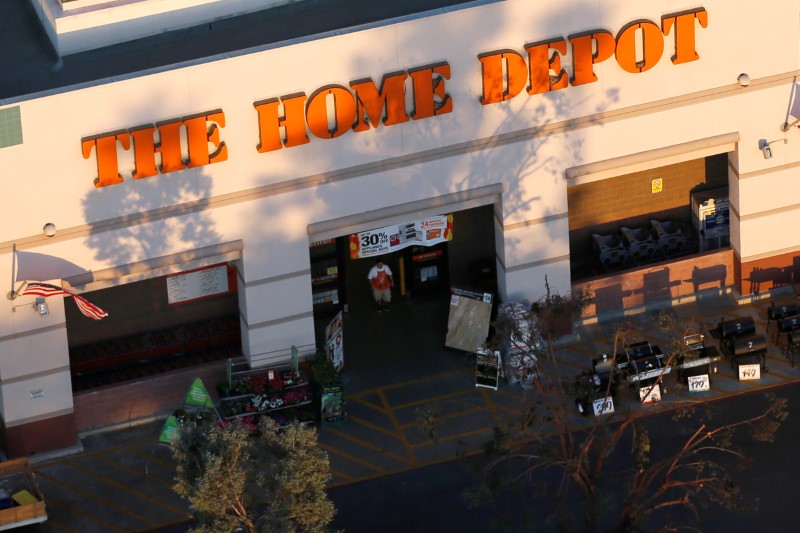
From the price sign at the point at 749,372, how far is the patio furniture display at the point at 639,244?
6044 mm

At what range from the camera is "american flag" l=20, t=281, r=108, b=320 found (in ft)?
155

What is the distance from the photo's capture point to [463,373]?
5288cm

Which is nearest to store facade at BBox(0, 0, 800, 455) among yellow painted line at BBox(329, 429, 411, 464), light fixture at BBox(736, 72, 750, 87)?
light fixture at BBox(736, 72, 750, 87)

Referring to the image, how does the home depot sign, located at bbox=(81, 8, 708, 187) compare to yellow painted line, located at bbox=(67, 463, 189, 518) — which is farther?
yellow painted line, located at bbox=(67, 463, 189, 518)

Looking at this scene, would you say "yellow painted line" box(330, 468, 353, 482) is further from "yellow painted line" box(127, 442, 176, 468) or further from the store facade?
"yellow painted line" box(127, 442, 176, 468)

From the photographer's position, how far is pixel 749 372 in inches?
2035

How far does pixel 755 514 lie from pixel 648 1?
574 inches

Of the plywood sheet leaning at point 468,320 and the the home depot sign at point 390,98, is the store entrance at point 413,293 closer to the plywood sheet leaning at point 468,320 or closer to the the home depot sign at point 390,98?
the plywood sheet leaning at point 468,320

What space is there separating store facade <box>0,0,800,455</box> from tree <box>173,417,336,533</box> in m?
8.95

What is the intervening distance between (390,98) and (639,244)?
11.2 meters

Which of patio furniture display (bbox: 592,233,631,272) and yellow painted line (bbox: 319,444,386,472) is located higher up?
patio furniture display (bbox: 592,233,631,272)

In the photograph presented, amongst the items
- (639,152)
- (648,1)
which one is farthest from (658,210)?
(648,1)

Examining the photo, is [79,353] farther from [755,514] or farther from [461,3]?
[755,514]

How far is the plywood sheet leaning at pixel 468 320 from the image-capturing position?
5325 cm
